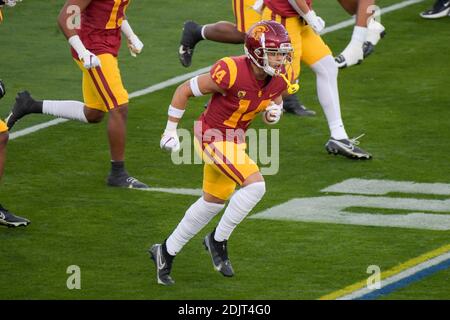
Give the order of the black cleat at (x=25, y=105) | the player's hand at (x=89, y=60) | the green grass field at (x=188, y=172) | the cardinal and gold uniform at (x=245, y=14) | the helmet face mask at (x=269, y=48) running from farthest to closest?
the cardinal and gold uniform at (x=245, y=14), the black cleat at (x=25, y=105), the player's hand at (x=89, y=60), the green grass field at (x=188, y=172), the helmet face mask at (x=269, y=48)

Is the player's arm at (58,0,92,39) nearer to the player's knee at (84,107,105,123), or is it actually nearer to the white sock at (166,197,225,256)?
the player's knee at (84,107,105,123)

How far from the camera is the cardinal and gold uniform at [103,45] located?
10688 mm

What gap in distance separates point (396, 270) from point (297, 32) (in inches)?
134

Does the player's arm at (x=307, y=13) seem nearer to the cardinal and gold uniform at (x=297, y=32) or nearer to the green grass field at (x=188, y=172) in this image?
the cardinal and gold uniform at (x=297, y=32)

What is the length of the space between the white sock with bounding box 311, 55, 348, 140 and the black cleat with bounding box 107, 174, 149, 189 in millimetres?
1886

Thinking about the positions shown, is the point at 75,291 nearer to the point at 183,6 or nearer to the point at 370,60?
the point at 370,60

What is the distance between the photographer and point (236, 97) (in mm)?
8555

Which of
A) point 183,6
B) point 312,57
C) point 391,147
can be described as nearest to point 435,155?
point 391,147

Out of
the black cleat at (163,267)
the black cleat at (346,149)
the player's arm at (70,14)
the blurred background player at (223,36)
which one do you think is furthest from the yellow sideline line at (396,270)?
the blurred background player at (223,36)

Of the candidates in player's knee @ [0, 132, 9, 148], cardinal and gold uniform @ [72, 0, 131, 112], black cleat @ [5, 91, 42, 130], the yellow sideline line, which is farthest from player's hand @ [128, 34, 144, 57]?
the yellow sideline line

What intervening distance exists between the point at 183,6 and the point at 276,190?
267 inches

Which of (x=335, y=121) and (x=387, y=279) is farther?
(x=335, y=121)

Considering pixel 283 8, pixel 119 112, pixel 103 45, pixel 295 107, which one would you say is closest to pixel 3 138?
pixel 119 112
